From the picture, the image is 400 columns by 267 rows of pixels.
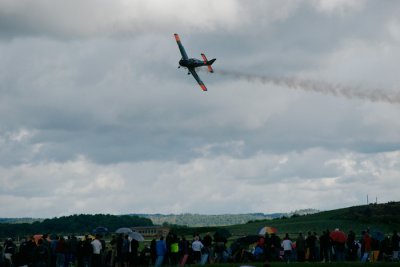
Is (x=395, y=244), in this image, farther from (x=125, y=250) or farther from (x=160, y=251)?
(x=125, y=250)

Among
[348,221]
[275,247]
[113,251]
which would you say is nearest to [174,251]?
[113,251]

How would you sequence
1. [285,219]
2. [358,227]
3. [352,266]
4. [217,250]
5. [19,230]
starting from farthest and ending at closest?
[19,230]
[285,219]
[358,227]
[217,250]
[352,266]

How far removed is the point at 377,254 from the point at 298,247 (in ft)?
15.1

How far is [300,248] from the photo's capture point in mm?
47906

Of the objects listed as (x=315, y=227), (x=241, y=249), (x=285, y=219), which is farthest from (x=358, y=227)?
(x=241, y=249)

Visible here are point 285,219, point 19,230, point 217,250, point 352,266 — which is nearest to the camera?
point 352,266

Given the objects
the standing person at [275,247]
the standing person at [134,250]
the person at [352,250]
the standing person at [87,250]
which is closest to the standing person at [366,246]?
the person at [352,250]

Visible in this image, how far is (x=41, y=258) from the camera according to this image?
4231cm

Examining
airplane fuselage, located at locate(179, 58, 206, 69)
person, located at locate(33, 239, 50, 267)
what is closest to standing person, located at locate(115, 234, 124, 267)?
person, located at locate(33, 239, 50, 267)

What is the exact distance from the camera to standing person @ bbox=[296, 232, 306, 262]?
157 ft

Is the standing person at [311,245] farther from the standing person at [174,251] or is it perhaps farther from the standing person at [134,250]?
the standing person at [134,250]

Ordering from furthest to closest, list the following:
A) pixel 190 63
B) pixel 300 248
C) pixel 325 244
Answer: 1. pixel 190 63
2. pixel 300 248
3. pixel 325 244

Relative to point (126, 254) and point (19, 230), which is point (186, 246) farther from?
point (19, 230)

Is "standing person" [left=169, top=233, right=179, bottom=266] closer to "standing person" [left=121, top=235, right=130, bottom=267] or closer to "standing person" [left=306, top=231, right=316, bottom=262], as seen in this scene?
"standing person" [left=121, top=235, right=130, bottom=267]
